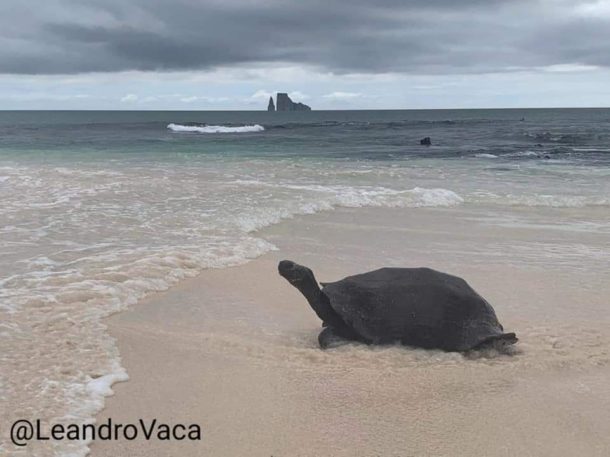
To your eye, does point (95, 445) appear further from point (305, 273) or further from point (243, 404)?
point (305, 273)

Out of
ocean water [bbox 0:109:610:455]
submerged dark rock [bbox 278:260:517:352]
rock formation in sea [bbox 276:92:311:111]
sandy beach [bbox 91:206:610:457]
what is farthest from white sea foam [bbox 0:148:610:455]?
rock formation in sea [bbox 276:92:311:111]

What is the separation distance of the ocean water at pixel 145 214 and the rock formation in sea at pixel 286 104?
132640 mm

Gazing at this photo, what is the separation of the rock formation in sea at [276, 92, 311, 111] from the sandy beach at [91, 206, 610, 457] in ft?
496

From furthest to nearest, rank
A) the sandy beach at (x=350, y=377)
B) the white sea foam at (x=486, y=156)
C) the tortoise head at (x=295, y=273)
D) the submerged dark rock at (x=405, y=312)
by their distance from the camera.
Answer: the white sea foam at (x=486, y=156) < the tortoise head at (x=295, y=273) < the submerged dark rock at (x=405, y=312) < the sandy beach at (x=350, y=377)

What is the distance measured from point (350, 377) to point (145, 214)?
6.83 metres

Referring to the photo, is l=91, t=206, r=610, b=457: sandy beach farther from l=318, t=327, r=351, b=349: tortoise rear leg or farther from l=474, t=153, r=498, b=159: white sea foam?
l=474, t=153, r=498, b=159: white sea foam

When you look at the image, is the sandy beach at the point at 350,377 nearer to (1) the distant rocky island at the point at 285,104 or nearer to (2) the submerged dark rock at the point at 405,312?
(2) the submerged dark rock at the point at 405,312

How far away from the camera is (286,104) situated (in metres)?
156

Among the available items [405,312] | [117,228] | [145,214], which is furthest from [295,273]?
[145,214]

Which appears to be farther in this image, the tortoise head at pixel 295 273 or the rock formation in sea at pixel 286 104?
the rock formation in sea at pixel 286 104

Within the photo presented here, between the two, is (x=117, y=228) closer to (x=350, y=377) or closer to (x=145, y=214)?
(x=145, y=214)

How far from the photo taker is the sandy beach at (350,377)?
3.24 meters

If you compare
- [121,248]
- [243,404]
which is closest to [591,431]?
[243,404]

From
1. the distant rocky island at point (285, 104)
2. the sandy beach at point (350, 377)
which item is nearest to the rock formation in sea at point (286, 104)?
the distant rocky island at point (285, 104)
